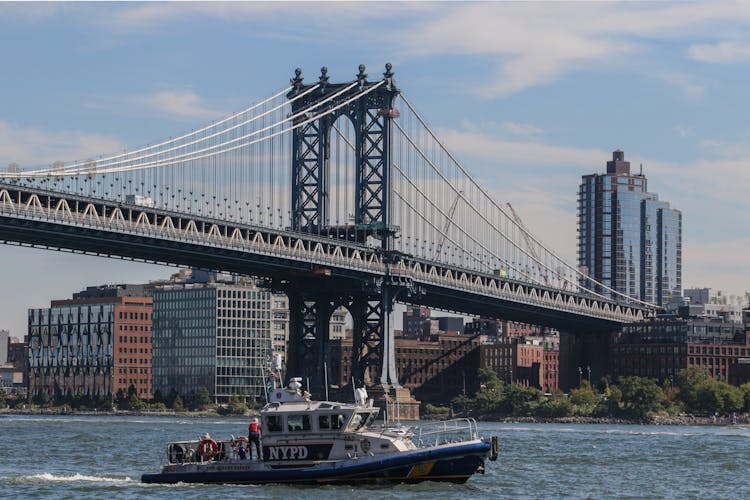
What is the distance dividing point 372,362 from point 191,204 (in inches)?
1432

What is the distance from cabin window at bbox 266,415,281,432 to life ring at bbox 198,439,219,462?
3.07m

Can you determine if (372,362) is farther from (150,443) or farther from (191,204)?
(150,443)

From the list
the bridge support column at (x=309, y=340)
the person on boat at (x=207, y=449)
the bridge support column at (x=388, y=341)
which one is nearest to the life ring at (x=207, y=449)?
the person on boat at (x=207, y=449)

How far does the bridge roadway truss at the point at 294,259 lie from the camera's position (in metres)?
135

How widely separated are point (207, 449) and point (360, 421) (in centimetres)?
688

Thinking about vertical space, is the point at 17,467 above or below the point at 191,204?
below

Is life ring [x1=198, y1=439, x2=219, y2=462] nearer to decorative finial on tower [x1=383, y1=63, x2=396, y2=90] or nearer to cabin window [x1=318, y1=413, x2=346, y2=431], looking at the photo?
cabin window [x1=318, y1=413, x2=346, y2=431]

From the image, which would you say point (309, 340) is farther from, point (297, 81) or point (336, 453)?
point (336, 453)

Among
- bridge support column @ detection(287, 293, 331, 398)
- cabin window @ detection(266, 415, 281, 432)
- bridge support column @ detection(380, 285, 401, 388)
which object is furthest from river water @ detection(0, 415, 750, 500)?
bridge support column @ detection(380, 285, 401, 388)

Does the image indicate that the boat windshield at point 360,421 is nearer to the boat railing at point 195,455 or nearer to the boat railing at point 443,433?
the boat railing at point 443,433

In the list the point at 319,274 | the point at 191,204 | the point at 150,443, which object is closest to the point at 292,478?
the point at 150,443

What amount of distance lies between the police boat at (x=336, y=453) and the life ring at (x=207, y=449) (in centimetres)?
95

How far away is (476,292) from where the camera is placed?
7352 inches

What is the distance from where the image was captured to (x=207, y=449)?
7244cm
